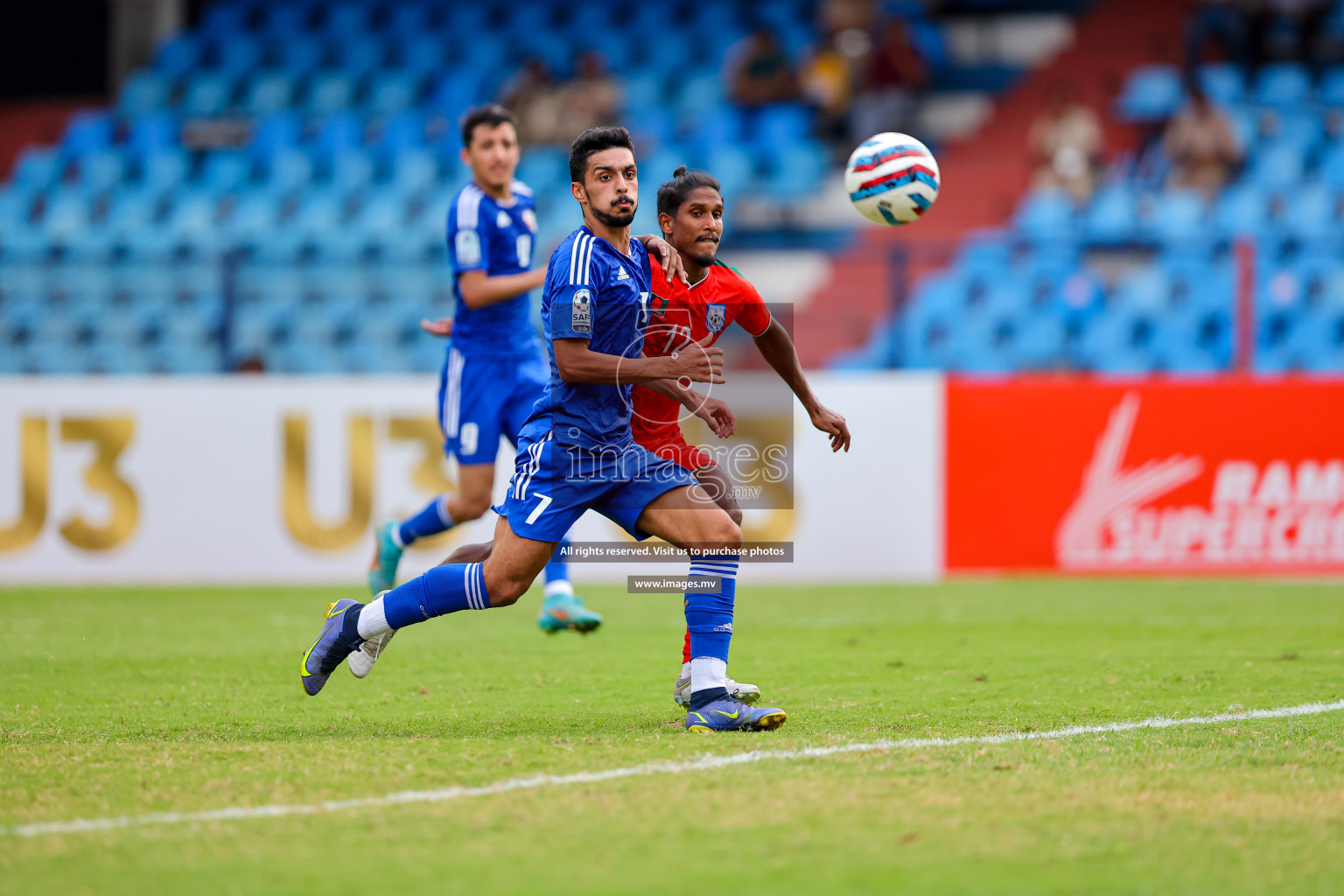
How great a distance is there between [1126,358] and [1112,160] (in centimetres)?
384

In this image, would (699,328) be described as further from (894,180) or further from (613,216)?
(894,180)

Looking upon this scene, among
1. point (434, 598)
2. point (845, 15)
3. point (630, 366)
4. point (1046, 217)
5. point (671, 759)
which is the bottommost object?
point (671, 759)

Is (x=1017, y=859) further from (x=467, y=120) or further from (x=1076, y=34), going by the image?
(x=1076, y=34)

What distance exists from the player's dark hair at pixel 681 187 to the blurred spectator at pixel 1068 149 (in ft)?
36.2

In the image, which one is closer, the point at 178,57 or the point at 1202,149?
the point at 1202,149

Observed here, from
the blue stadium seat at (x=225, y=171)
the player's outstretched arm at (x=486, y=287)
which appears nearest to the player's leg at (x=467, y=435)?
the player's outstretched arm at (x=486, y=287)

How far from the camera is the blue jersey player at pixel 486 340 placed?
786cm

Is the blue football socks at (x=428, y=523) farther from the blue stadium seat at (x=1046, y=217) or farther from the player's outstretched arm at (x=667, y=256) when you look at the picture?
the blue stadium seat at (x=1046, y=217)

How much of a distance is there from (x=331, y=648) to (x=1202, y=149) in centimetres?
1263

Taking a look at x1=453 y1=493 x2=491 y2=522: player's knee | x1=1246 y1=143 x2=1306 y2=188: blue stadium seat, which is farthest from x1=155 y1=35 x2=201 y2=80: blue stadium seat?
x1=453 y1=493 x2=491 y2=522: player's knee

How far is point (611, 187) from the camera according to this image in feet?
17.1

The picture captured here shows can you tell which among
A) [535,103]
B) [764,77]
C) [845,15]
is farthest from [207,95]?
[845,15]

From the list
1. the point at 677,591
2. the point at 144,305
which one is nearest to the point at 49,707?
the point at 677,591

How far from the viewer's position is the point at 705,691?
525 centimetres
